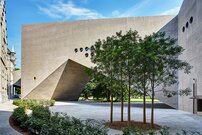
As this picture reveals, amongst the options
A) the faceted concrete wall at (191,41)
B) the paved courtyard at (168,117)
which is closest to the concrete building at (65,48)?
the faceted concrete wall at (191,41)

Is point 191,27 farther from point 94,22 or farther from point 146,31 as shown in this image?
point 94,22

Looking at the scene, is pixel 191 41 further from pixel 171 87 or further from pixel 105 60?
pixel 105 60

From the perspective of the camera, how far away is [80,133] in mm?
6770

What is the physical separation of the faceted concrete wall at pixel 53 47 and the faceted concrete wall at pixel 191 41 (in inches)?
286

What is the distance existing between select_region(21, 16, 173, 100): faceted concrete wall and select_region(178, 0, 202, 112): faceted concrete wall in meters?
7.26

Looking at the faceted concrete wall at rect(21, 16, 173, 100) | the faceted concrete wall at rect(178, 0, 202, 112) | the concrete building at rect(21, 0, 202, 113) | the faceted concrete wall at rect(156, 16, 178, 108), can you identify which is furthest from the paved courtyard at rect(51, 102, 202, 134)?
the faceted concrete wall at rect(21, 16, 173, 100)

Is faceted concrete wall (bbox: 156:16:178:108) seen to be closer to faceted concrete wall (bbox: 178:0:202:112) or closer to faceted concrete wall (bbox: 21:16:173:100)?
faceted concrete wall (bbox: 178:0:202:112)

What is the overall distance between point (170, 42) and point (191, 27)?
9.34m

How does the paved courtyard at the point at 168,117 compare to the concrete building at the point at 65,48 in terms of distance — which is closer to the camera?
the paved courtyard at the point at 168,117

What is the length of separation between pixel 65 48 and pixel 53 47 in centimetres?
195

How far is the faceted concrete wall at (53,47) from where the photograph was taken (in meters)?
29.8

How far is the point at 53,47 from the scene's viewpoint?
3238 cm

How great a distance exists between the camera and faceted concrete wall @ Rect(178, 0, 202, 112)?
18.4 meters

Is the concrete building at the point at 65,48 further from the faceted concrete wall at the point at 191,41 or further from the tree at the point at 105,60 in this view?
the tree at the point at 105,60
